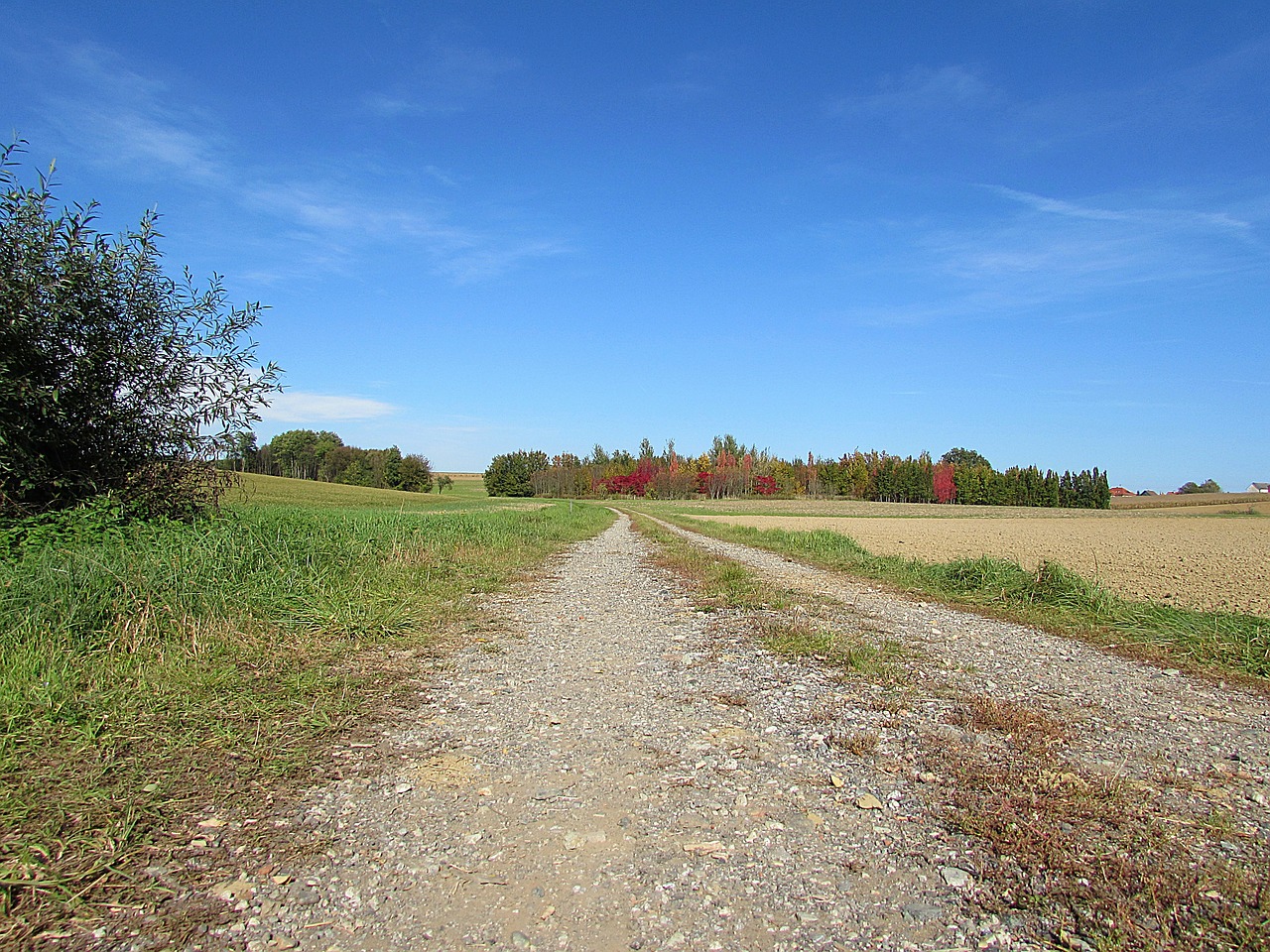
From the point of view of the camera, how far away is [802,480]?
5384 inches

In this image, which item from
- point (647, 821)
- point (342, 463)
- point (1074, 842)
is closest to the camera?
point (1074, 842)

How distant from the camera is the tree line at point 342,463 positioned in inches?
4409

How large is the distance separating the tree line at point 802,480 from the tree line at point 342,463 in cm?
2707

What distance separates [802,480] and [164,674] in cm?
13670

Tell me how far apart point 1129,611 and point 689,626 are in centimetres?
632

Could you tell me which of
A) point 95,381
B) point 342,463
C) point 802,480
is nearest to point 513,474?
point 342,463

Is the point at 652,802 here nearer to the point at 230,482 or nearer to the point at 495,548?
the point at 230,482

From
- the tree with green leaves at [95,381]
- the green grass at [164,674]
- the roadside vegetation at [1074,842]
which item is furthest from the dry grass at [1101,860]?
the tree with green leaves at [95,381]

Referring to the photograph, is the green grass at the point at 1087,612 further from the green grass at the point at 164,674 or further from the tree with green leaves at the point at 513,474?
the tree with green leaves at the point at 513,474

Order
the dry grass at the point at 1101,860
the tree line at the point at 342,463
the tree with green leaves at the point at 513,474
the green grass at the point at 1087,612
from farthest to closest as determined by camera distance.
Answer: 1. the tree with green leaves at the point at 513,474
2. the tree line at the point at 342,463
3. the green grass at the point at 1087,612
4. the dry grass at the point at 1101,860

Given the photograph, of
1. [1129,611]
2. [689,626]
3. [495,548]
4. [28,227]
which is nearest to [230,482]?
[28,227]

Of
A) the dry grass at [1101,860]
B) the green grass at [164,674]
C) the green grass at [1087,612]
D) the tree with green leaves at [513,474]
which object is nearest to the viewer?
the dry grass at [1101,860]

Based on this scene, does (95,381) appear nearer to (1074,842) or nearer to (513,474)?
(1074,842)

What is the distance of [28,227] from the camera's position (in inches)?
344
